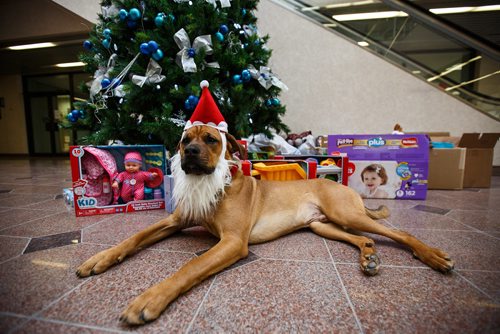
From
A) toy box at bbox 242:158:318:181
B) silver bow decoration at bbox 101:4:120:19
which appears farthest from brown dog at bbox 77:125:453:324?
silver bow decoration at bbox 101:4:120:19

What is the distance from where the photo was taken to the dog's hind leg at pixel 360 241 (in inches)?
43.0

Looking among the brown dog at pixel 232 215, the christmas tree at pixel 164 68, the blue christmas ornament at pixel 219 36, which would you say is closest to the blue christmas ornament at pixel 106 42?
the christmas tree at pixel 164 68

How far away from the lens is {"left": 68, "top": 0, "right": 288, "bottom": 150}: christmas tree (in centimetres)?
213

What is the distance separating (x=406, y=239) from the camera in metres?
1.29

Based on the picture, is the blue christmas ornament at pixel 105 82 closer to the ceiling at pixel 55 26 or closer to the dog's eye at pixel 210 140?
the dog's eye at pixel 210 140

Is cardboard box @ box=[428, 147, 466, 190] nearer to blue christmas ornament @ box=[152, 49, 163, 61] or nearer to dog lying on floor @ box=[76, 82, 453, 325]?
dog lying on floor @ box=[76, 82, 453, 325]

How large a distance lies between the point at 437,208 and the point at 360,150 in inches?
38.1

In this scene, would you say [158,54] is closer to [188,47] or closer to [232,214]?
[188,47]

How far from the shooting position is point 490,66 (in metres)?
4.27

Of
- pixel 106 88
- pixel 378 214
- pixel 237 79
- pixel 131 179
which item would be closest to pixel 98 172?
pixel 131 179

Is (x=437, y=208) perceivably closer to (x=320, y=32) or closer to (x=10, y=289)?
(x=10, y=289)

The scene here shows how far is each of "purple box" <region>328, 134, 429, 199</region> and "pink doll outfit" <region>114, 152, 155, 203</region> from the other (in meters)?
2.34

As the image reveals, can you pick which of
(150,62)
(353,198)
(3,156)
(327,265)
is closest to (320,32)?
(150,62)

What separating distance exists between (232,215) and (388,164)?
87.9 inches
